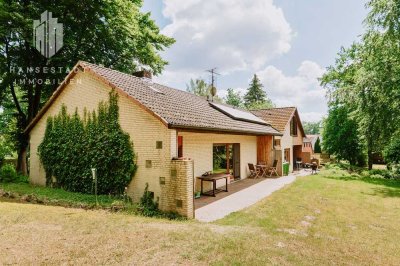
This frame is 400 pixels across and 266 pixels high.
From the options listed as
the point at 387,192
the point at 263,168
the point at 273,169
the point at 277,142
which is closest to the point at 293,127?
the point at 277,142

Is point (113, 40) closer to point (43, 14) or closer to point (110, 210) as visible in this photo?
point (43, 14)

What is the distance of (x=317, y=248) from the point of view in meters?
6.42

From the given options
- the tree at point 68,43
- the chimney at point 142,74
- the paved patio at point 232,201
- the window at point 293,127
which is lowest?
the paved patio at point 232,201

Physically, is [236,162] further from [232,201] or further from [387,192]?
[387,192]

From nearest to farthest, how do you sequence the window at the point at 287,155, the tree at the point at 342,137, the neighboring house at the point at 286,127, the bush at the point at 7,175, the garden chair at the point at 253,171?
the bush at the point at 7,175
the garden chair at the point at 253,171
the neighboring house at the point at 286,127
the window at the point at 287,155
the tree at the point at 342,137

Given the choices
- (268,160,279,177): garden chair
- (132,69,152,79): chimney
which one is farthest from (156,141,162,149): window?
(268,160,279,177): garden chair

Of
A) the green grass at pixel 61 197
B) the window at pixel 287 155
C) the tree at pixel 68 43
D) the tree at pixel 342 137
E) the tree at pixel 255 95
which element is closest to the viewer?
the green grass at pixel 61 197

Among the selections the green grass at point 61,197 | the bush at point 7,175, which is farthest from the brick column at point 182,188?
the bush at point 7,175

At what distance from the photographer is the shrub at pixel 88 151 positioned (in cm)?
1082

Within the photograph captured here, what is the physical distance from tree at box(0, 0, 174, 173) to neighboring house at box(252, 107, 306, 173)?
40.4ft

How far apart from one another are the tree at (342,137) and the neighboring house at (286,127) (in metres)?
7.74

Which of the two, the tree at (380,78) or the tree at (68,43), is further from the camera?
the tree at (380,78)

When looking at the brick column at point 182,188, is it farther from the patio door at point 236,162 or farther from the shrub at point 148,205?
the patio door at point 236,162

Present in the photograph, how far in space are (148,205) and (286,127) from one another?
1741 centimetres
